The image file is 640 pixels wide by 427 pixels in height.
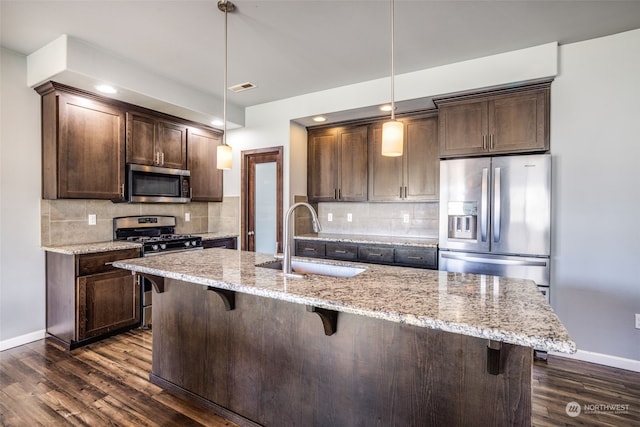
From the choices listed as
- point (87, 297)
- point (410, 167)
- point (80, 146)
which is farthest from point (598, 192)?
point (80, 146)

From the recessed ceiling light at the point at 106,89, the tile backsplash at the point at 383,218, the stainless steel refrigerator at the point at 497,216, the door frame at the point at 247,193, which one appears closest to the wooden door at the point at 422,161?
the tile backsplash at the point at 383,218

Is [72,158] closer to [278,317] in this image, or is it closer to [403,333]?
[278,317]

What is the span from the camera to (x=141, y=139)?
374 centimetres

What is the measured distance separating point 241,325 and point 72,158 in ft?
8.35

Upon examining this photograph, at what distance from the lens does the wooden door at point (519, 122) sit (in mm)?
2883

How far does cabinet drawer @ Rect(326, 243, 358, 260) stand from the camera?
375 cm

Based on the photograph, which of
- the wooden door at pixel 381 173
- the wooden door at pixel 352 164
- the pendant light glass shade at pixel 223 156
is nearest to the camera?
the pendant light glass shade at pixel 223 156

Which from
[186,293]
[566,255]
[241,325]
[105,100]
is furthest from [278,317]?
[105,100]

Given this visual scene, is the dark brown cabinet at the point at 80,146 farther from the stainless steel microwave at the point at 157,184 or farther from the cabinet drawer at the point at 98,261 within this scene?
the cabinet drawer at the point at 98,261

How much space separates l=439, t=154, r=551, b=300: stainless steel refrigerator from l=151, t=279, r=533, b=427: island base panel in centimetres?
190

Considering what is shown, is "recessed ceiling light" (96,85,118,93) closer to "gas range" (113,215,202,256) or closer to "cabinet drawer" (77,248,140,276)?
"gas range" (113,215,202,256)

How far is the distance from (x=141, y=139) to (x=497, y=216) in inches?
151

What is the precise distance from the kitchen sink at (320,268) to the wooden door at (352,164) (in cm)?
199

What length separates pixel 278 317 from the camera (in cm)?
181
